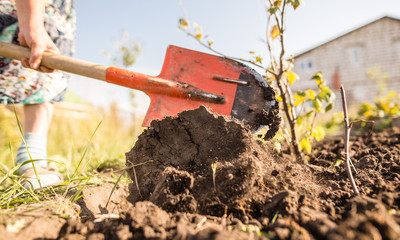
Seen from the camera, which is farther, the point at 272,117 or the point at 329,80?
the point at 329,80

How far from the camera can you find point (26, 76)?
6.87ft

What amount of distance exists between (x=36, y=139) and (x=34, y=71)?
58cm

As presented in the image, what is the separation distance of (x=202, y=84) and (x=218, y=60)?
0.23 meters

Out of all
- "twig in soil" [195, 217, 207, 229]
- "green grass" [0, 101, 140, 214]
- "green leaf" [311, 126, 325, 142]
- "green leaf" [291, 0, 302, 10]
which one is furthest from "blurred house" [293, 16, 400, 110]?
"twig in soil" [195, 217, 207, 229]

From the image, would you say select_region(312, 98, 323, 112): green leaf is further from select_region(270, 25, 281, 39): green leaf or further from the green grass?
the green grass

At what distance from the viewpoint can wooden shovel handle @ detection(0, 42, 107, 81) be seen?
72.1 inches

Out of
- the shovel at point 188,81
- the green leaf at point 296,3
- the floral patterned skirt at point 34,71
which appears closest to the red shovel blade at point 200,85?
the shovel at point 188,81

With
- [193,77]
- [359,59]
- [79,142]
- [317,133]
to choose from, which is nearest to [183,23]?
[193,77]

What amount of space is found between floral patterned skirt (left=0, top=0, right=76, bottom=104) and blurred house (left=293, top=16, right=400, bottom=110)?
53.6 ft

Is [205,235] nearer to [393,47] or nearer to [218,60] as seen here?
[218,60]

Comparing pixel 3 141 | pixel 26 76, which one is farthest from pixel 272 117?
pixel 3 141

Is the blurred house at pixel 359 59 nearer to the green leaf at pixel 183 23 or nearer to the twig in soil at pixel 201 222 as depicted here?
the green leaf at pixel 183 23

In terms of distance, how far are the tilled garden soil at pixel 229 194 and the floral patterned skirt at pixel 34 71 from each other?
1114 millimetres

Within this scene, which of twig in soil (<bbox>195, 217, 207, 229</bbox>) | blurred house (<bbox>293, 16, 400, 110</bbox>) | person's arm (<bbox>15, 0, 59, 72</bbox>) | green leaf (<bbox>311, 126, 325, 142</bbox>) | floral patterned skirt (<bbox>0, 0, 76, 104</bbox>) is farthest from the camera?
blurred house (<bbox>293, 16, 400, 110</bbox>)
